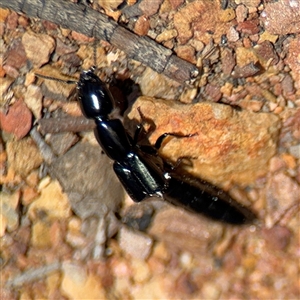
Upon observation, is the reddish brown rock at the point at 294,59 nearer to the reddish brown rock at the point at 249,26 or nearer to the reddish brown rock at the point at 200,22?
the reddish brown rock at the point at 249,26

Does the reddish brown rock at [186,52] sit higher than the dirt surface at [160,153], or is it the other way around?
the reddish brown rock at [186,52]

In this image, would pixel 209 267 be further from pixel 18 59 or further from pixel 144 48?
pixel 18 59

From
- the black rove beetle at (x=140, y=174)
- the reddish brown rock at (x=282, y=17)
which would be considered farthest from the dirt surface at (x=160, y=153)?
the black rove beetle at (x=140, y=174)

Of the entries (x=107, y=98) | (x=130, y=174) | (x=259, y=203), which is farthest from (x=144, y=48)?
(x=259, y=203)

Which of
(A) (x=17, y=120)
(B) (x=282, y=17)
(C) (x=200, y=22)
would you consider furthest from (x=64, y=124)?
(B) (x=282, y=17)

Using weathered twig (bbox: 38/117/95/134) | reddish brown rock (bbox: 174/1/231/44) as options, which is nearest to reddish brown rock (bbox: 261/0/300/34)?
reddish brown rock (bbox: 174/1/231/44)

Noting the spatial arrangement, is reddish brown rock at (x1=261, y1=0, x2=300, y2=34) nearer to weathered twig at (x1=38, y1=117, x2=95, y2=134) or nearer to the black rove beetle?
the black rove beetle
